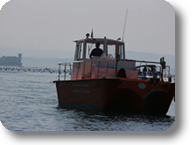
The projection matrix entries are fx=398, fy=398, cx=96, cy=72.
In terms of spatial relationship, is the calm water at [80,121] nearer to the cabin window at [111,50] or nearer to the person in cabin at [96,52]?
the person in cabin at [96,52]

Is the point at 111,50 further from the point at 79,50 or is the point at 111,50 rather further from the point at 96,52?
the point at 79,50

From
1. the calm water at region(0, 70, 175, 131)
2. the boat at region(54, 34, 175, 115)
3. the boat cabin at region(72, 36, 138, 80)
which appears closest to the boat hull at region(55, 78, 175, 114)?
the boat at region(54, 34, 175, 115)

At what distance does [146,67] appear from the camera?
14.1 meters

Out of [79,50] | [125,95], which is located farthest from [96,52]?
[125,95]

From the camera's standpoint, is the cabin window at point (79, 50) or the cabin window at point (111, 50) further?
the cabin window at point (79, 50)

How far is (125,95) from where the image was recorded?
12727mm

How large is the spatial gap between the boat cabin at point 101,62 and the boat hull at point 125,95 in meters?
0.72

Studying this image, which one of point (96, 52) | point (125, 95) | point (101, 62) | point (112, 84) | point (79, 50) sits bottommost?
point (125, 95)

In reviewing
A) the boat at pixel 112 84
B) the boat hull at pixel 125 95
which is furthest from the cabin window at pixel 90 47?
the boat hull at pixel 125 95

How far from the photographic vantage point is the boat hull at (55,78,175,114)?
41.3 ft

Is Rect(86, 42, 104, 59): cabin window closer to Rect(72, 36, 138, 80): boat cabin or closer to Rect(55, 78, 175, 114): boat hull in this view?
Rect(72, 36, 138, 80): boat cabin

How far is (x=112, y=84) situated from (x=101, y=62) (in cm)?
176

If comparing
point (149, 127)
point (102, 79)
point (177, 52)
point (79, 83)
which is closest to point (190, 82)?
point (177, 52)

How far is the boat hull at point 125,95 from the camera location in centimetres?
1260
